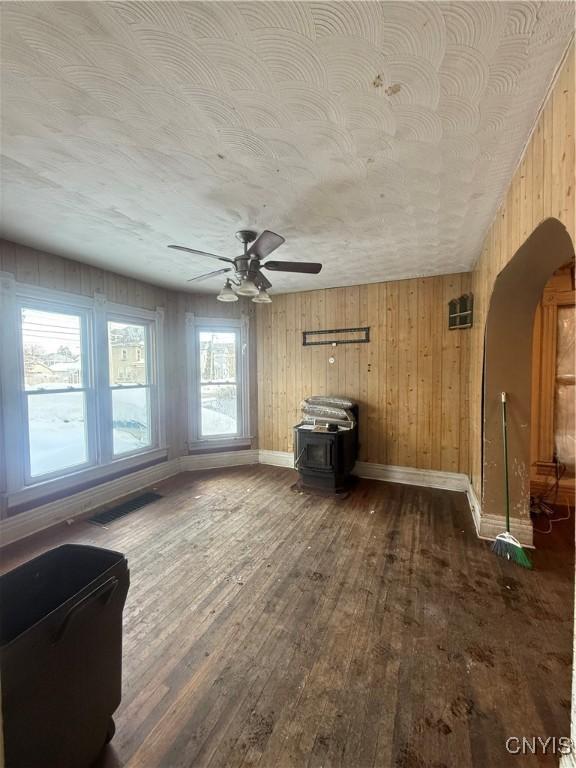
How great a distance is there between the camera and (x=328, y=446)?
3773mm

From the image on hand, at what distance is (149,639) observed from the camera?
1.79 meters

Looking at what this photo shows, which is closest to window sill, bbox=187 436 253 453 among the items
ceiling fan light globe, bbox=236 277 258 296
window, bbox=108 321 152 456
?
window, bbox=108 321 152 456

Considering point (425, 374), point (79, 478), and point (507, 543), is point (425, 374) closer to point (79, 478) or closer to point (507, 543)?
point (507, 543)

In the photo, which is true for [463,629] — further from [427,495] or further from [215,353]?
[215,353]

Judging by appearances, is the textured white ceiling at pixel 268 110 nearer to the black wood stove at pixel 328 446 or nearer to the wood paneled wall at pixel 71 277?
the wood paneled wall at pixel 71 277

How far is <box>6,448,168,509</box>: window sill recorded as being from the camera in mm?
2906

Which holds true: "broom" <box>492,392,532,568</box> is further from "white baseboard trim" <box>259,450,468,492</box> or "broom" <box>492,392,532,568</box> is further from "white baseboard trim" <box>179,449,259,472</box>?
"white baseboard trim" <box>179,449,259,472</box>

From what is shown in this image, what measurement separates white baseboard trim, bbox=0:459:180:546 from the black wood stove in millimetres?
2031

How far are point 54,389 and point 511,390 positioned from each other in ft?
14.4

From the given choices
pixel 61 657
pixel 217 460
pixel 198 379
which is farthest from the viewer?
pixel 217 460

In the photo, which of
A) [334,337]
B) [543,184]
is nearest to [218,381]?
[334,337]

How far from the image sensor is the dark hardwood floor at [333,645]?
1.29m

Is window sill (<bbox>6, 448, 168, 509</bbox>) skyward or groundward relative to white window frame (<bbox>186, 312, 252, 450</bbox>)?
groundward

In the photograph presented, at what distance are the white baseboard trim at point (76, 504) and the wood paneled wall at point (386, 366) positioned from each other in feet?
6.24
